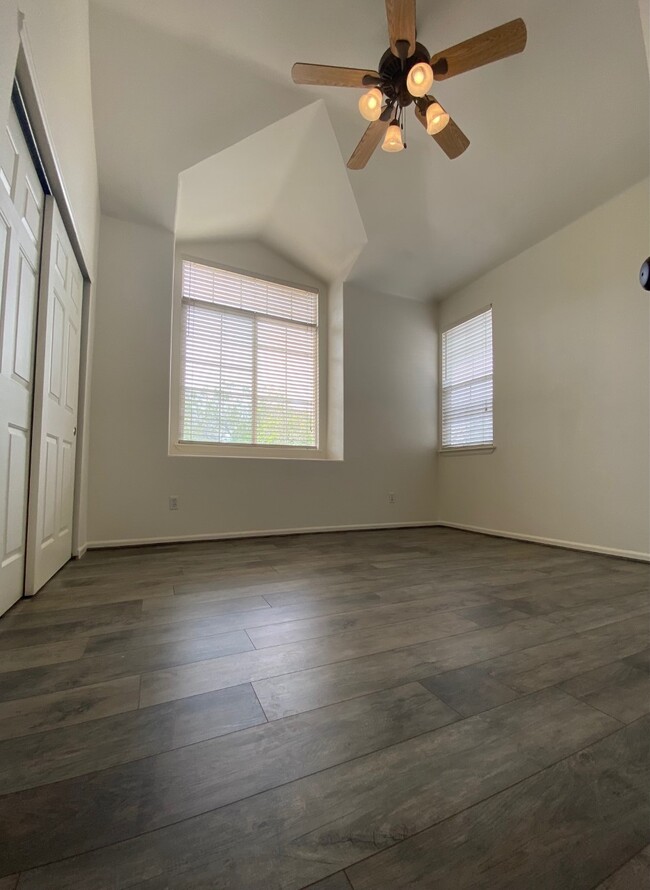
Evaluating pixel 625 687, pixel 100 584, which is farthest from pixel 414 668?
pixel 100 584

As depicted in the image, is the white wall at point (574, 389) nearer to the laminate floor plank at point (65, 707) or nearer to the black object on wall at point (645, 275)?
the black object on wall at point (645, 275)

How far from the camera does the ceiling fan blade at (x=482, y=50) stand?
1.68 metres

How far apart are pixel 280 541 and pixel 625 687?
2558 mm

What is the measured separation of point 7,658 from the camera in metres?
1.17

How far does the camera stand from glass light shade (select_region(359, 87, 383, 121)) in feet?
6.42

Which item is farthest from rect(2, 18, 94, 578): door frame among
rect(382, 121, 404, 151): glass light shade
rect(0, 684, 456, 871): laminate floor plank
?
rect(382, 121, 404, 151): glass light shade

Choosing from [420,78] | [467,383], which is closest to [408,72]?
[420,78]

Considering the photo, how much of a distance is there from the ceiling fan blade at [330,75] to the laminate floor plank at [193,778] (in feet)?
9.18

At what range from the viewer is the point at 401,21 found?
1.73 metres

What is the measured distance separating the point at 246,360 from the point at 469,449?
2.58 metres

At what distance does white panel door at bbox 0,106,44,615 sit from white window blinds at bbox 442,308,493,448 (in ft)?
12.2

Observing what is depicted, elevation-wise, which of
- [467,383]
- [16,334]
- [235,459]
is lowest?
[235,459]

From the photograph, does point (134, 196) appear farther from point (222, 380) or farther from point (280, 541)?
point (280, 541)

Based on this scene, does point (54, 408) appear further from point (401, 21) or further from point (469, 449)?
point (469, 449)
